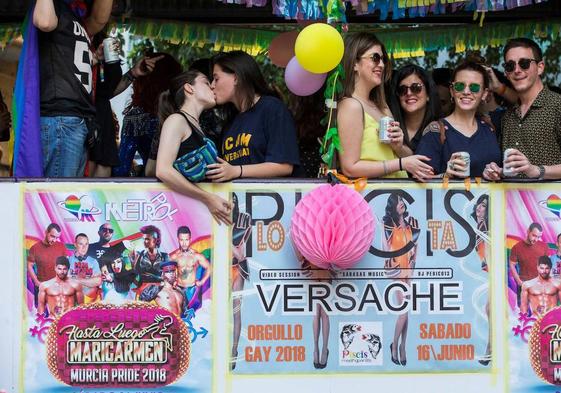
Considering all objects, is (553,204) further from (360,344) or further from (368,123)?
(360,344)

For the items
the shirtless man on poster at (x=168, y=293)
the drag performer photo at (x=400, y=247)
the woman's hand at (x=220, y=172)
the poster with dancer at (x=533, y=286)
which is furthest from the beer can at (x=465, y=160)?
the shirtless man on poster at (x=168, y=293)

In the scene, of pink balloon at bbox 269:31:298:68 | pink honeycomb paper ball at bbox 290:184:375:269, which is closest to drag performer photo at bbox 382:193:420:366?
pink honeycomb paper ball at bbox 290:184:375:269

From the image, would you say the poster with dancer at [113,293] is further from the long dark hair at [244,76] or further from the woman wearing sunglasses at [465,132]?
the woman wearing sunglasses at [465,132]

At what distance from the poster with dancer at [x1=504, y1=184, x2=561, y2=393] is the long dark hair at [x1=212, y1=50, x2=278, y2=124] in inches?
59.3

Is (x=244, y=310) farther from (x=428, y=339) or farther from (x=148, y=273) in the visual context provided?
(x=428, y=339)

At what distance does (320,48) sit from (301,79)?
42 centimetres

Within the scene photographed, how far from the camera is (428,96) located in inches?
250

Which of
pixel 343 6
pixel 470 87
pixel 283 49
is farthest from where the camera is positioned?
pixel 283 49

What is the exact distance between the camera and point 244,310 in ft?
18.1

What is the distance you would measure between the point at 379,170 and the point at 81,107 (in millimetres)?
1635

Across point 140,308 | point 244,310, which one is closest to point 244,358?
point 244,310

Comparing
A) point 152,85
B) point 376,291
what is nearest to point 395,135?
point 376,291

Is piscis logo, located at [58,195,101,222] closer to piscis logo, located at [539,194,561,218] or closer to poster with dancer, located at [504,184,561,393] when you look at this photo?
poster with dancer, located at [504,184,561,393]

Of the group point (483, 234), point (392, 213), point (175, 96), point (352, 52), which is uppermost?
point (352, 52)
